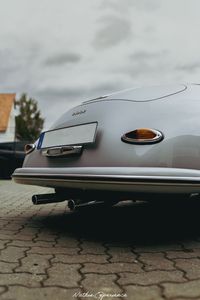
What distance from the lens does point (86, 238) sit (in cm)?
316

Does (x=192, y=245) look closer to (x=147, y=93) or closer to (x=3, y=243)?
(x=147, y=93)

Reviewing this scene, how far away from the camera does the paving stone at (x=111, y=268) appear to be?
2.31 meters

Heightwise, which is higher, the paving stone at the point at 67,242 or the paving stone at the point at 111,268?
the paving stone at the point at 67,242

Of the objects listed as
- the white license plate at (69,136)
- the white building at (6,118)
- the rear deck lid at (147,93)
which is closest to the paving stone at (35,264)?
the white license plate at (69,136)

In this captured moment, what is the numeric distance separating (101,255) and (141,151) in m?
0.76

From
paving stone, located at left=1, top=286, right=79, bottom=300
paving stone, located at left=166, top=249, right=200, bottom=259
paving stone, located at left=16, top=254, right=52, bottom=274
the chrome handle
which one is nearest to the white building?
the chrome handle

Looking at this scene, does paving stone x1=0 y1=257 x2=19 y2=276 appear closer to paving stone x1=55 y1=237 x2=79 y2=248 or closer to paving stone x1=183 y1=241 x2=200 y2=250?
paving stone x1=55 y1=237 x2=79 y2=248

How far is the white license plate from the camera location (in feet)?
9.78

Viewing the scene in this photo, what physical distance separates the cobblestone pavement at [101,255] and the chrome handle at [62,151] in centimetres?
68

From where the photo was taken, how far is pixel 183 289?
78.7 inches

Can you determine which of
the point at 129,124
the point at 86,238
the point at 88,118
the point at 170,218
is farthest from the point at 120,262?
the point at 170,218

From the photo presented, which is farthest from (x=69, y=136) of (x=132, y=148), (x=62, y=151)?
(x=132, y=148)

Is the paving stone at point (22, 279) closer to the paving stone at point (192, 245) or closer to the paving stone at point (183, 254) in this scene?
the paving stone at point (183, 254)

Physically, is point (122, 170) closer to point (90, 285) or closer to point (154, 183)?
point (154, 183)
